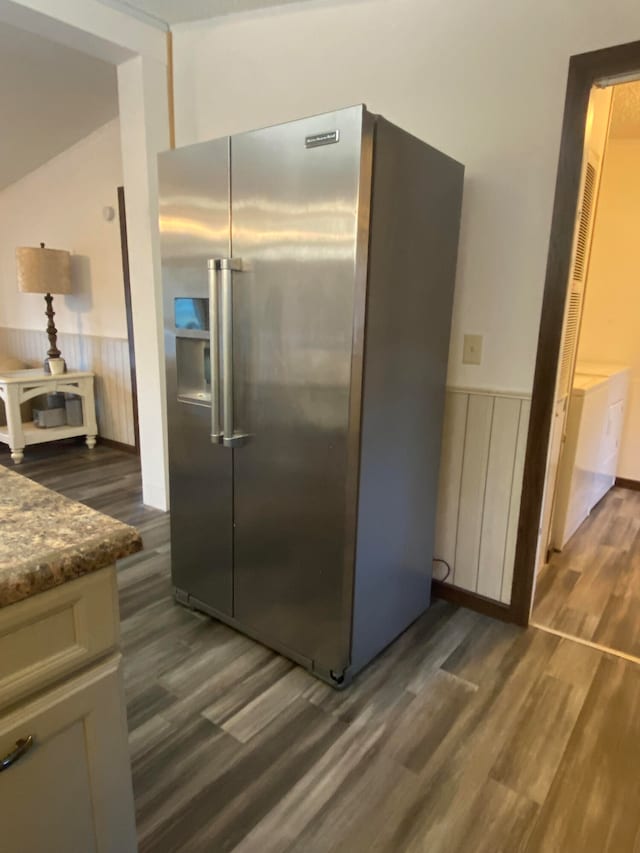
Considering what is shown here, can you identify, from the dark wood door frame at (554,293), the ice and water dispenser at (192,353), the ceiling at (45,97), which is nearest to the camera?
the dark wood door frame at (554,293)

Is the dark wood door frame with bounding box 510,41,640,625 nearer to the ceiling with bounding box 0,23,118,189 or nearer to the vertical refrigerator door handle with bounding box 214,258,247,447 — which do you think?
the vertical refrigerator door handle with bounding box 214,258,247,447

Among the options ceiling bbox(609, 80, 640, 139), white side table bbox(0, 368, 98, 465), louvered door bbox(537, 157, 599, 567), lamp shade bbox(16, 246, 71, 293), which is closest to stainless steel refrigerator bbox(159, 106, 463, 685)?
louvered door bbox(537, 157, 599, 567)

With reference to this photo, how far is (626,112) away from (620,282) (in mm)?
1179

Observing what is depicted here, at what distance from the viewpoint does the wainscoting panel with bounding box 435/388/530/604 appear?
211 cm

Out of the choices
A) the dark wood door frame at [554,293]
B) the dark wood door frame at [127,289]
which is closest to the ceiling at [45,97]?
the dark wood door frame at [127,289]

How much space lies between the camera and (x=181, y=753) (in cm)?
156

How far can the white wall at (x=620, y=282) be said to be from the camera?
11.9 ft

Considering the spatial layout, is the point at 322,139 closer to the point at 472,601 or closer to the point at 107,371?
the point at 472,601

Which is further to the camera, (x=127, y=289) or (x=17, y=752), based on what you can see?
(x=127, y=289)

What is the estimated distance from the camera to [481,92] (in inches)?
77.3

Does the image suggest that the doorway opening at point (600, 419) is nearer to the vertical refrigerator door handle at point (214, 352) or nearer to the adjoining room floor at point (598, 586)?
the adjoining room floor at point (598, 586)

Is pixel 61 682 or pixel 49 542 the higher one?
pixel 49 542

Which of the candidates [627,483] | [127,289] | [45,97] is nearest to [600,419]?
Answer: [627,483]

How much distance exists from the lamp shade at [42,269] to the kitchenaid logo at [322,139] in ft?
11.4
